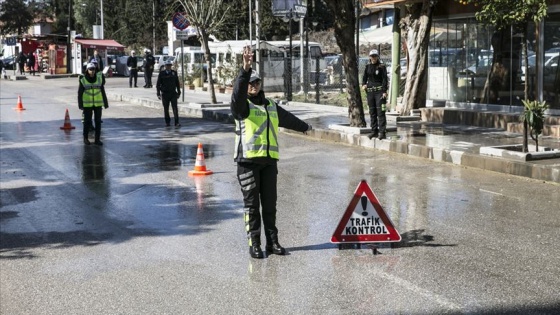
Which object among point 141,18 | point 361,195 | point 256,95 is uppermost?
point 141,18

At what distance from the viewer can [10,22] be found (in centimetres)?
8188

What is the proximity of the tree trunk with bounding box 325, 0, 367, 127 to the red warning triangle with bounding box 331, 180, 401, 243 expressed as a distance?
32.7 feet

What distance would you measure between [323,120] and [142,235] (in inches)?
502

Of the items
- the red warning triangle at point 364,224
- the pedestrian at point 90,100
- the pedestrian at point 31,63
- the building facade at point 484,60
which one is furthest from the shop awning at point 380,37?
the pedestrian at point 31,63

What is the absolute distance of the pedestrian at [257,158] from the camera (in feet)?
23.6

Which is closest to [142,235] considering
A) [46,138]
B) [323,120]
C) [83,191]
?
[83,191]

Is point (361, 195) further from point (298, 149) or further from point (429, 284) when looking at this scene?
point (298, 149)

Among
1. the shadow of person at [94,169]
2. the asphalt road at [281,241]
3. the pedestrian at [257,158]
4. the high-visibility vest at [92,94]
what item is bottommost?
the asphalt road at [281,241]

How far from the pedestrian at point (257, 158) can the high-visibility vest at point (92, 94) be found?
9909 millimetres

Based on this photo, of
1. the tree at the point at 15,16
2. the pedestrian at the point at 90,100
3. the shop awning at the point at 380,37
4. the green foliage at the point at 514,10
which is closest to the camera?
the green foliage at the point at 514,10

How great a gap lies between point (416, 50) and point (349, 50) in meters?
3.41

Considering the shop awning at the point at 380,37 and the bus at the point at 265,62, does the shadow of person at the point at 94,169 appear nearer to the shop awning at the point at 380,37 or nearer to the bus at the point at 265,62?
the bus at the point at 265,62

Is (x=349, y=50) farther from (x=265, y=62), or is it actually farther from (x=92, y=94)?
(x=265, y=62)

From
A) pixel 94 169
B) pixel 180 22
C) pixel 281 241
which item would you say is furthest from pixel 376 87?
pixel 180 22
